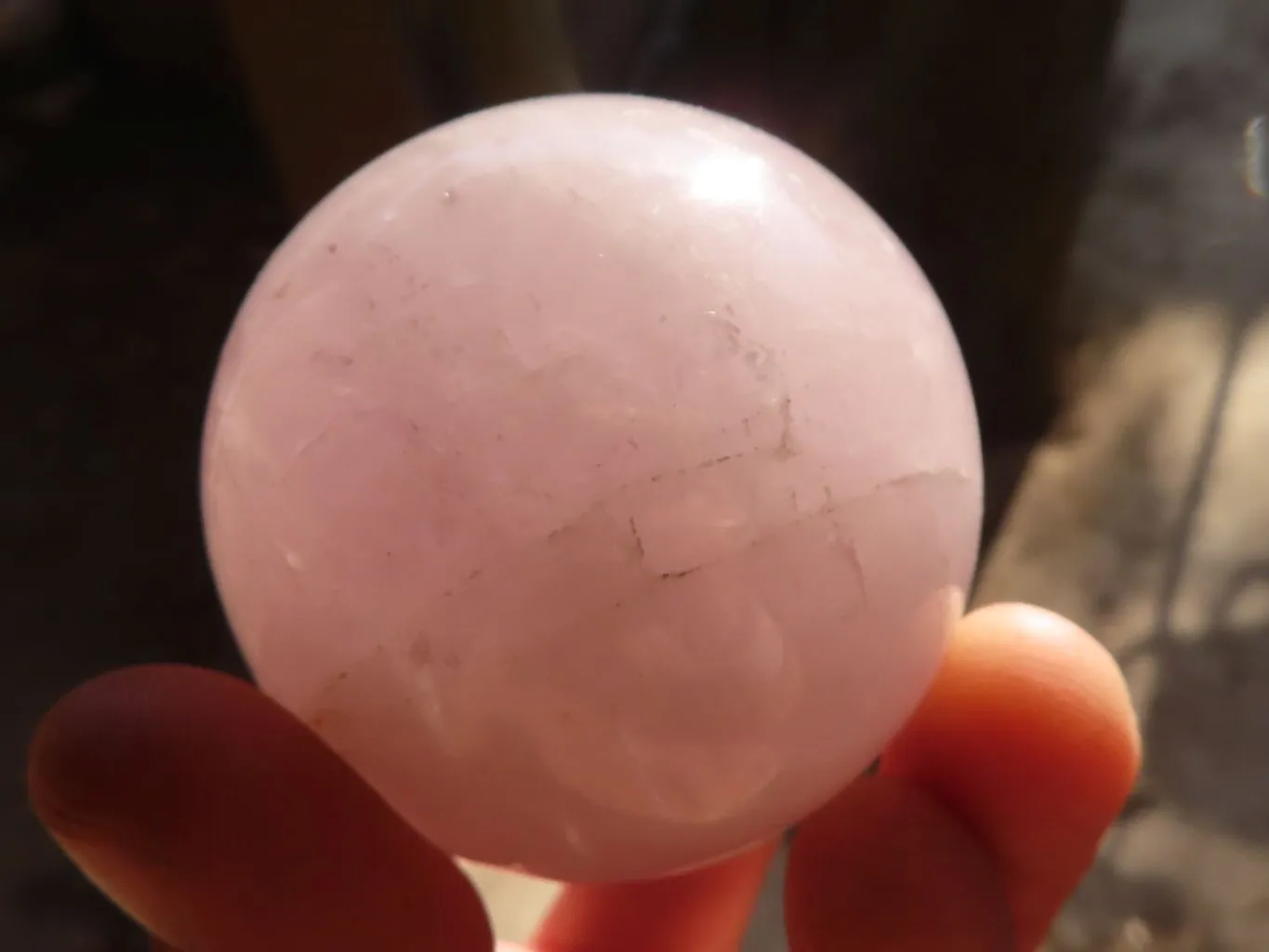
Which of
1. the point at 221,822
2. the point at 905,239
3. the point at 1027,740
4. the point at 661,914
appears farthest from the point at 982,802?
the point at 905,239

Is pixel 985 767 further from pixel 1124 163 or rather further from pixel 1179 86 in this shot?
pixel 1179 86

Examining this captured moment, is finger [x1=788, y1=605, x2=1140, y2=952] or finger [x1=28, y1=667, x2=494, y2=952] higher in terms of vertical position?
finger [x1=28, y1=667, x2=494, y2=952]

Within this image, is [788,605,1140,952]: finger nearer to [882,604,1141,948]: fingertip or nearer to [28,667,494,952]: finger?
[882,604,1141,948]: fingertip

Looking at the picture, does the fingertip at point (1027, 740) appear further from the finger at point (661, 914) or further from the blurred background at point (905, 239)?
the blurred background at point (905, 239)

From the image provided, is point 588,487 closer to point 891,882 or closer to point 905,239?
point 891,882

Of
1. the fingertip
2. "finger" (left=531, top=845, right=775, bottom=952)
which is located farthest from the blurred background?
the fingertip

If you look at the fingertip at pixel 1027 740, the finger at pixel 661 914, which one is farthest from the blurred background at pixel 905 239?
the fingertip at pixel 1027 740
